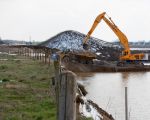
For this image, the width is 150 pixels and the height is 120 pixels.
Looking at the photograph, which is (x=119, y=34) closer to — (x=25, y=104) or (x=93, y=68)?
(x=93, y=68)

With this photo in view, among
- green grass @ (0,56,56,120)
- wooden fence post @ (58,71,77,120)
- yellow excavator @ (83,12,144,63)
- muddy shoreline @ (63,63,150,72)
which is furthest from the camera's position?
yellow excavator @ (83,12,144,63)

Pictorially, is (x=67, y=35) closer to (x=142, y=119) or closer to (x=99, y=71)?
(x=99, y=71)

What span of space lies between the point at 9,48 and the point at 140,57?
26.0 meters

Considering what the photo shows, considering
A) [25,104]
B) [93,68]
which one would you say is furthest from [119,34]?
[25,104]

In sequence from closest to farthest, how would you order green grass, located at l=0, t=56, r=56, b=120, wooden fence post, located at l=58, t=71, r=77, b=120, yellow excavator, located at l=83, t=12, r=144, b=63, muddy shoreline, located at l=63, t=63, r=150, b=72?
1. wooden fence post, located at l=58, t=71, r=77, b=120
2. green grass, located at l=0, t=56, r=56, b=120
3. muddy shoreline, located at l=63, t=63, r=150, b=72
4. yellow excavator, located at l=83, t=12, r=144, b=63

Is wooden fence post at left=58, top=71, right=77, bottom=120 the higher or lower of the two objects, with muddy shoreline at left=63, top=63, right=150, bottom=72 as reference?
higher

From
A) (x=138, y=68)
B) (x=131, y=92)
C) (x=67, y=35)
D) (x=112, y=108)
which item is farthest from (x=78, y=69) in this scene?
(x=67, y=35)

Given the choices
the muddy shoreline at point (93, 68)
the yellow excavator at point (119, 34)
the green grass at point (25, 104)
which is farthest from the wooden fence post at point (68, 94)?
the yellow excavator at point (119, 34)

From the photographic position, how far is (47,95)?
49.5 ft

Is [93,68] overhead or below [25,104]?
overhead

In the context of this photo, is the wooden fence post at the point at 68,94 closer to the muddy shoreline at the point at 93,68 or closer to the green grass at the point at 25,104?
the green grass at the point at 25,104

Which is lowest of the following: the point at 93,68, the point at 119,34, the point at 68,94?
the point at 93,68

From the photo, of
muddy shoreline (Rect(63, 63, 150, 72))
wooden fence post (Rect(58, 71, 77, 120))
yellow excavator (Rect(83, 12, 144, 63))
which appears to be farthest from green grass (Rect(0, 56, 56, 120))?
yellow excavator (Rect(83, 12, 144, 63))

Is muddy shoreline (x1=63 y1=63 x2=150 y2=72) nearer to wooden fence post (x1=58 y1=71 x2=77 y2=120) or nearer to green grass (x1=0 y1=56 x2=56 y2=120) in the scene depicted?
green grass (x1=0 y1=56 x2=56 y2=120)
